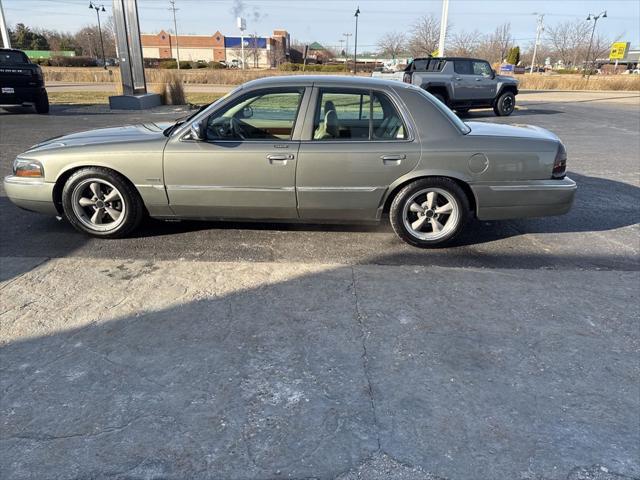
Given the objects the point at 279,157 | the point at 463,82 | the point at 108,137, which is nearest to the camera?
the point at 279,157

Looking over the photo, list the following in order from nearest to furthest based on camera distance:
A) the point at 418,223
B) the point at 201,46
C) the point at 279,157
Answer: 1. the point at 279,157
2. the point at 418,223
3. the point at 201,46

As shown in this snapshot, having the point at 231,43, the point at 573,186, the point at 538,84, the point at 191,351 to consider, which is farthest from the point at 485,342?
the point at 231,43

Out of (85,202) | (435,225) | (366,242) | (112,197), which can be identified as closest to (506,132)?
(435,225)

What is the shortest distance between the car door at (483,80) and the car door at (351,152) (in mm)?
13662

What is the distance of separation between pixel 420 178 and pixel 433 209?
0.32 meters

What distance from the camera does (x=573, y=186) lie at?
4.54 meters

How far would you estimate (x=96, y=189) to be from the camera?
4527 millimetres

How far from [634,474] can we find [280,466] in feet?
4.96

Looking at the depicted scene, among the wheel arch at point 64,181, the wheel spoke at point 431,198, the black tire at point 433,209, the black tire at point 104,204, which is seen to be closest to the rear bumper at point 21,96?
the wheel arch at point 64,181

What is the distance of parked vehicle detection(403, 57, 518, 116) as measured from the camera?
53.4 ft

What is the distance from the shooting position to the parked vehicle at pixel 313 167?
4312 millimetres

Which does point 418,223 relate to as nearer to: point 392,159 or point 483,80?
point 392,159

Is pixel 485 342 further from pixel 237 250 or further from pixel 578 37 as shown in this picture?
pixel 578 37

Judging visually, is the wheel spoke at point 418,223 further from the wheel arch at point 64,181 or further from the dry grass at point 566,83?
the dry grass at point 566,83
